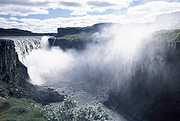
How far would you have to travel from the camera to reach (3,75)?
33.9 m

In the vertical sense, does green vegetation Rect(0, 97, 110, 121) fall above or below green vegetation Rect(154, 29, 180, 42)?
below

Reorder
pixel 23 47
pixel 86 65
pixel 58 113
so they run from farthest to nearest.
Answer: pixel 86 65
pixel 23 47
pixel 58 113

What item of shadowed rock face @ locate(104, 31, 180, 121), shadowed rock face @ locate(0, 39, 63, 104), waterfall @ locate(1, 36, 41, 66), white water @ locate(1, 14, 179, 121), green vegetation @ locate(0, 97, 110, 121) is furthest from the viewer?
waterfall @ locate(1, 36, 41, 66)

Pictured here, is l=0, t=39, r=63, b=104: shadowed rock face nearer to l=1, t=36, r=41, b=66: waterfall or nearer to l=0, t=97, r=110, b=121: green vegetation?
l=0, t=97, r=110, b=121: green vegetation

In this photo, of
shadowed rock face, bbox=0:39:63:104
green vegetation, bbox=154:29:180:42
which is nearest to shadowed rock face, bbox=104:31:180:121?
green vegetation, bbox=154:29:180:42

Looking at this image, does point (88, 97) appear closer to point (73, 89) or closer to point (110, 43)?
point (73, 89)

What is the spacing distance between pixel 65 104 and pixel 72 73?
49176mm

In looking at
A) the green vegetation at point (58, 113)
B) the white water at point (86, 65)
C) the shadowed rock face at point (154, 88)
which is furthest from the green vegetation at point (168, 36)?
the green vegetation at point (58, 113)

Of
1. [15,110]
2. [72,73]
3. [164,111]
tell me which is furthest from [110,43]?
[15,110]

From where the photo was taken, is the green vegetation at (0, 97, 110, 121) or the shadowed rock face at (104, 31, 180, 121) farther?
the shadowed rock face at (104, 31, 180, 121)

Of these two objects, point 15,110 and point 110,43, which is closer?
point 15,110

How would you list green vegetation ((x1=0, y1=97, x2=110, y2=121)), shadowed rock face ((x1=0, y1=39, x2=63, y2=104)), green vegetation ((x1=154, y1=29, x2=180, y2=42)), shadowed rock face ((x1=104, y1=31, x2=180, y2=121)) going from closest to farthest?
green vegetation ((x1=0, y1=97, x2=110, y2=121)) < shadowed rock face ((x1=104, y1=31, x2=180, y2=121)) < shadowed rock face ((x1=0, y1=39, x2=63, y2=104)) < green vegetation ((x1=154, y1=29, x2=180, y2=42))

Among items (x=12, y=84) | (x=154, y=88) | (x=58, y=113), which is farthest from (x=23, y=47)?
(x=58, y=113)

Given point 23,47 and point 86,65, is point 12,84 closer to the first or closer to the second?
point 23,47
